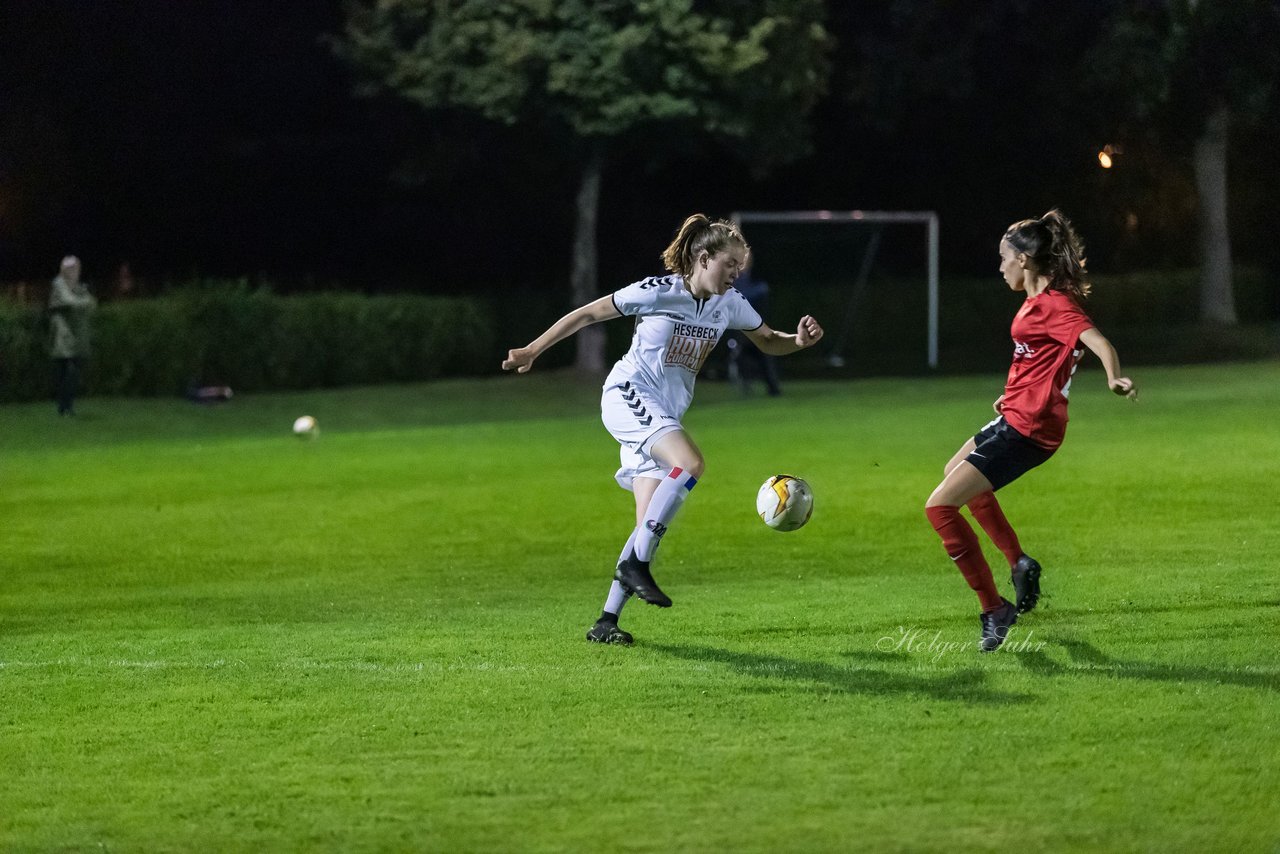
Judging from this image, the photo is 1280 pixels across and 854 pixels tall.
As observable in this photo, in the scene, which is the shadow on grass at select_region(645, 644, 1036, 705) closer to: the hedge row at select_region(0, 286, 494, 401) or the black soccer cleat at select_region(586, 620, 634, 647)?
the black soccer cleat at select_region(586, 620, 634, 647)

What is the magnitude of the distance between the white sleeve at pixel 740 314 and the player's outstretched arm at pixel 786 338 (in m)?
0.07

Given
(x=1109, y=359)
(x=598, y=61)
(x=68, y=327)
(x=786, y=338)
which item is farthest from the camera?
(x=598, y=61)

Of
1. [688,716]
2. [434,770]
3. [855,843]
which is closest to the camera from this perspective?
[855,843]

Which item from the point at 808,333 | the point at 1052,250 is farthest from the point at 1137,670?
the point at 808,333

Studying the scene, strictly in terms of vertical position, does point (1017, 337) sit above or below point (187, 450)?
above

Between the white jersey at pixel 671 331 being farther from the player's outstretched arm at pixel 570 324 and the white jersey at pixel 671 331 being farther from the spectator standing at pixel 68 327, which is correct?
the spectator standing at pixel 68 327

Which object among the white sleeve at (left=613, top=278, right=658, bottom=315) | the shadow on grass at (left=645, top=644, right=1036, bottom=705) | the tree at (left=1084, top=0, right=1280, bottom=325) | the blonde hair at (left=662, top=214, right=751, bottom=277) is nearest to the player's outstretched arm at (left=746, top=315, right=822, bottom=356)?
the blonde hair at (left=662, top=214, right=751, bottom=277)

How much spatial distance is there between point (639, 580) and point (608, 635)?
0.56 m

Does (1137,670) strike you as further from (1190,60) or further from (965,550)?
(1190,60)

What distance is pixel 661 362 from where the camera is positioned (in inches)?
338

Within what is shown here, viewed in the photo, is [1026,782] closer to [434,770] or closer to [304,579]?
[434,770]

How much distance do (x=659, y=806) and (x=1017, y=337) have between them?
3509mm

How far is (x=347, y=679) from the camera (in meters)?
7.79

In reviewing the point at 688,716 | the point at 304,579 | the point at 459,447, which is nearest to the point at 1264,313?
the point at 459,447
